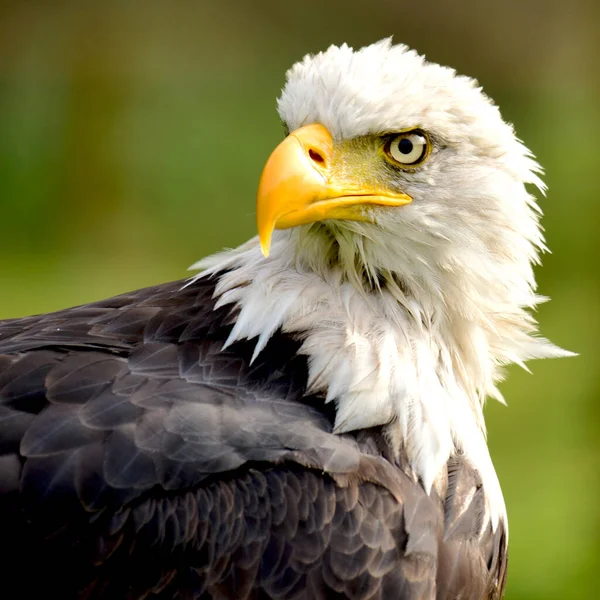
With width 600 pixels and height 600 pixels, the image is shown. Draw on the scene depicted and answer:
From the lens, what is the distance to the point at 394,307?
9.57 feet

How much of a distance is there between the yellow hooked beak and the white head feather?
4 centimetres

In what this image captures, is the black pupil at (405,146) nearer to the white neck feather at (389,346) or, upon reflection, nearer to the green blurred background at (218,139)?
the white neck feather at (389,346)

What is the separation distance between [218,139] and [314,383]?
23.9 feet

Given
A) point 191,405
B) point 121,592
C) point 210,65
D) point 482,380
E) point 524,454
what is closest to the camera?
point 121,592

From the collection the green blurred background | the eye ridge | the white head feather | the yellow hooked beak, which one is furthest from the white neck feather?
the green blurred background

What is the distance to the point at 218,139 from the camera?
387 inches

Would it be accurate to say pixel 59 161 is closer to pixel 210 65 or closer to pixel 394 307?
pixel 210 65

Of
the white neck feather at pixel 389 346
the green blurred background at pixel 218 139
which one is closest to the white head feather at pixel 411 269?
the white neck feather at pixel 389 346

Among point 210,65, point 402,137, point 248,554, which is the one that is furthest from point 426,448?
point 210,65

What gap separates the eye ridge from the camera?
290cm

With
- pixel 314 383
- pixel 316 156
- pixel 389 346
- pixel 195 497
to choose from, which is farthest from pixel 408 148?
pixel 195 497

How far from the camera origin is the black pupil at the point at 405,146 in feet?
9.52

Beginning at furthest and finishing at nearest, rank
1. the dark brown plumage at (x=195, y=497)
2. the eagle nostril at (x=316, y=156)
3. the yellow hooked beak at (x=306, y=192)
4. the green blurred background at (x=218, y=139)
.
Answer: the green blurred background at (x=218, y=139) → the eagle nostril at (x=316, y=156) → the yellow hooked beak at (x=306, y=192) → the dark brown plumage at (x=195, y=497)

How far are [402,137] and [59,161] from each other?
6.86 meters
